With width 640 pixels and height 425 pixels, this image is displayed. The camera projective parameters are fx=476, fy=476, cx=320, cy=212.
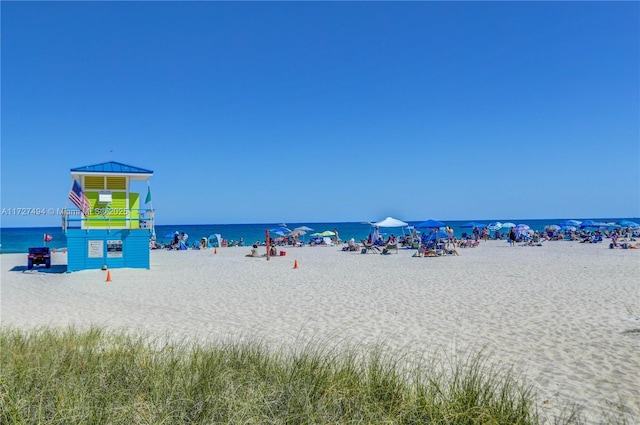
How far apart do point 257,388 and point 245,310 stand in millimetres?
6542

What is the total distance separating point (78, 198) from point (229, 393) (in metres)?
16.8

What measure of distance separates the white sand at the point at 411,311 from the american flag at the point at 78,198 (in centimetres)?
256

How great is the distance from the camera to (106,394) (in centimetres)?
384

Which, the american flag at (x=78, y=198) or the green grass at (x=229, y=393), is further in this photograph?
the american flag at (x=78, y=198)

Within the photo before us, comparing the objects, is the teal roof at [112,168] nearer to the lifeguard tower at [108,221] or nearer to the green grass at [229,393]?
the lifeguard tower at [108,221]

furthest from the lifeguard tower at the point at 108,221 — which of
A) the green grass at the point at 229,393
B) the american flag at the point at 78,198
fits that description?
the green grass at the point at 229,393

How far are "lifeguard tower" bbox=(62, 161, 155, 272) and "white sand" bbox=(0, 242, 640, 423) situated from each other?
46.0 inches

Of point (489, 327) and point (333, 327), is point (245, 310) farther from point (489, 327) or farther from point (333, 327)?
point (489, 327)

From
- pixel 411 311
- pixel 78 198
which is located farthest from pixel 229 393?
pixel 78 198

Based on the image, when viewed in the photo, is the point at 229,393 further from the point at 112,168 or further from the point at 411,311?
the point at 112,168

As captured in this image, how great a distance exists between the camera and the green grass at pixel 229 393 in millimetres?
3465

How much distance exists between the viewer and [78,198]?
59.8 feet

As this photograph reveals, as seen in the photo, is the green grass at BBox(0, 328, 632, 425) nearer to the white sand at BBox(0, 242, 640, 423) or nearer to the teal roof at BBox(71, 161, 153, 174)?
the white sand at BBox(0, 242, 640, 423)

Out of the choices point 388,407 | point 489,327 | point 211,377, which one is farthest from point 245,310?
point 388,407
